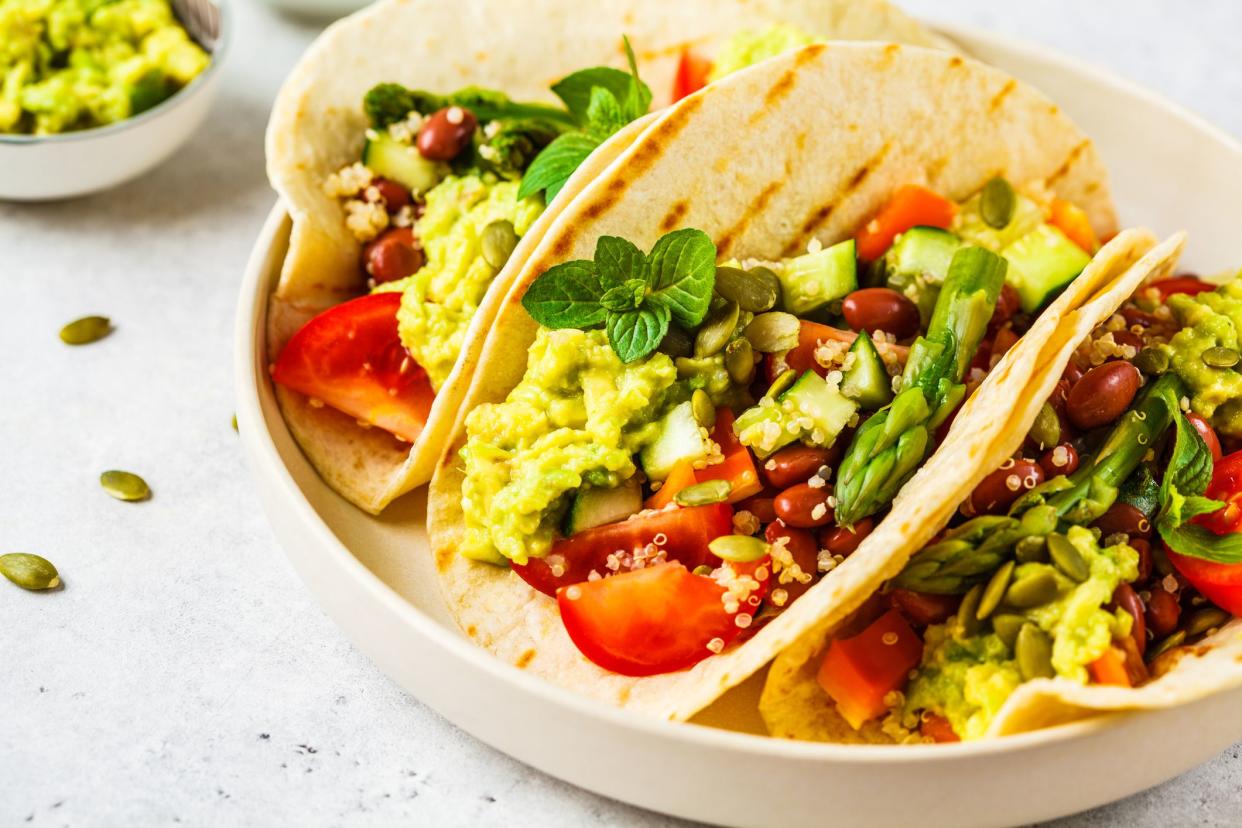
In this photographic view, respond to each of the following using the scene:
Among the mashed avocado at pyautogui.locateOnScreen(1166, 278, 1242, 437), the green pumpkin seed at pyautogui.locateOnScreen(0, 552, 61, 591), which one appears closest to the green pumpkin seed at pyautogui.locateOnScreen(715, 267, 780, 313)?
the mashed avocado at pyautogui.locateOnScreen(1166, 278, 1242, 437)

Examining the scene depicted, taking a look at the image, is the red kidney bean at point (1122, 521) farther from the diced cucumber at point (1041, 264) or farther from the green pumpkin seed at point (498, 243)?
the green pumpkin seed at point (498, 243)

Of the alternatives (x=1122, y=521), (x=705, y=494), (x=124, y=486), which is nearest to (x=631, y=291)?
(x=705, y=494)

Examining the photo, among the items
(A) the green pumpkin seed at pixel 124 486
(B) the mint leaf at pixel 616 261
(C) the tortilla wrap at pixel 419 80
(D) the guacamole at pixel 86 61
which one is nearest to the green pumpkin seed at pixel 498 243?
(C) the tortilla wrap at pixel 419 80

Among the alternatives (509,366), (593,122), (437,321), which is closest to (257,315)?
(437,321)

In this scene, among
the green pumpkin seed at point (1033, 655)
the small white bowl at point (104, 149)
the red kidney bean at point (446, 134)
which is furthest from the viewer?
the small white bowl at point (104, 149)

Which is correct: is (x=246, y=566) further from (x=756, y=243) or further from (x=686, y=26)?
(x=686, y=26)

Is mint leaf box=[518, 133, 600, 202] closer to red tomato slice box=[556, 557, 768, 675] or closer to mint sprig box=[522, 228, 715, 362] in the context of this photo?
mint sprig box=[522, 228, 715, 362]

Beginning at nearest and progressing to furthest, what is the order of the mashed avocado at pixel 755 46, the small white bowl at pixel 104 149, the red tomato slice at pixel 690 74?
1. the mashed avocado at pixel 755 46
2. the red tomato slice at pixel 690 74
3. the small white bowl at pixel 104 149
